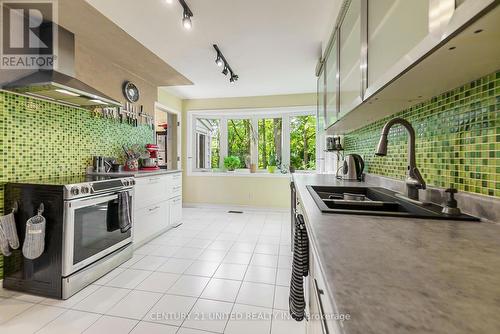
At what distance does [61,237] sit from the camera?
1.78 meters

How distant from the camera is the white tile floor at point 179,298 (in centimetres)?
152

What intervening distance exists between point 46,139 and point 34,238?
103 centimetres

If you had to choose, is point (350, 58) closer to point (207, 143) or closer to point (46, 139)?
point (46, 139)

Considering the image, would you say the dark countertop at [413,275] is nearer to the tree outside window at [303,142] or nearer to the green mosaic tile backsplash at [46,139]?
the green mosaic tile backsplash at [46,139]

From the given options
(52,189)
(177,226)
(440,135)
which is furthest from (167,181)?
(440,135)

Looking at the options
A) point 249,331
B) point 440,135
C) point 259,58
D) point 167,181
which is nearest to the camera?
point 440,135

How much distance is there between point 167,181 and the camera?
10.9 ft

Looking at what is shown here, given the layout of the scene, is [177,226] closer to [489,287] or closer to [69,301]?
[69,301]

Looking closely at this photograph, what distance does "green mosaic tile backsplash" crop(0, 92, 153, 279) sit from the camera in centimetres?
194

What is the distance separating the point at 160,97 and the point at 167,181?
1895mm

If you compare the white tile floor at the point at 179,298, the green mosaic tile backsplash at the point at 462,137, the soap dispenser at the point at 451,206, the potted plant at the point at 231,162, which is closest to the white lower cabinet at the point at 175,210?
the white tile floor at the point at 179,298

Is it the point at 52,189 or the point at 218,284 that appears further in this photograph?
the point at 218,284

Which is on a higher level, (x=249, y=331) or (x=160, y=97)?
(x=160, y=97)

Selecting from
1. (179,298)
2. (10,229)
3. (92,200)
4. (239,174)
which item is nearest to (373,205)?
(179,298)
